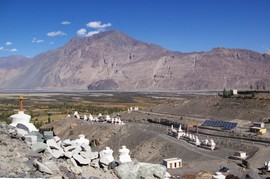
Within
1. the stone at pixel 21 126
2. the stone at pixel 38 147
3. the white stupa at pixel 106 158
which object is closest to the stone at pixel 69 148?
the stone at pixel 38 147

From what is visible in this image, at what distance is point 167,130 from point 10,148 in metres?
40.9

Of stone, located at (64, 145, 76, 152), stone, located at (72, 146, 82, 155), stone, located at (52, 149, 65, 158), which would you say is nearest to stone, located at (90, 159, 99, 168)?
stone, located at (72, 146, 82, 155)

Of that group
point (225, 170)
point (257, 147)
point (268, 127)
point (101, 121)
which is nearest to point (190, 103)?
point (101, 121)

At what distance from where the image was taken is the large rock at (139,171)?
39.3 ft

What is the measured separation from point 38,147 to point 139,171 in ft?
10.8

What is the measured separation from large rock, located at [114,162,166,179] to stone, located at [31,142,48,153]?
7.96ft

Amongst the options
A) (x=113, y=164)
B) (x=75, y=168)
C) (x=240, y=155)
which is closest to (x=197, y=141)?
(x=240, y=155)

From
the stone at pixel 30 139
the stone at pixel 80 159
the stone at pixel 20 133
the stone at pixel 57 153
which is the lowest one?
the stone at pixel 80 159

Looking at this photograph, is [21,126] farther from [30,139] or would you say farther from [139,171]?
[139,171]

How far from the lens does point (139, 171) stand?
39.5 ft

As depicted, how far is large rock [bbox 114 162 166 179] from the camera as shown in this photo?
472 inches

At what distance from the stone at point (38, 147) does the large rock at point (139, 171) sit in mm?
2426

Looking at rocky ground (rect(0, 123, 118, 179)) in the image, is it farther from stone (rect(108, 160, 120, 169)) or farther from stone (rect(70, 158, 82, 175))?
stone (rect(108, 160, 120, 169))

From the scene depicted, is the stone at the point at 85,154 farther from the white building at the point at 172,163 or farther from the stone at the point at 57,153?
the white building at the point at 172,163
